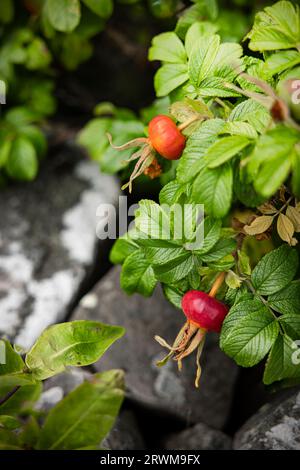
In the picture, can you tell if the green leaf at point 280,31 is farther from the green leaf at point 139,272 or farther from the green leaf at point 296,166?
the green leaf at point 139,272

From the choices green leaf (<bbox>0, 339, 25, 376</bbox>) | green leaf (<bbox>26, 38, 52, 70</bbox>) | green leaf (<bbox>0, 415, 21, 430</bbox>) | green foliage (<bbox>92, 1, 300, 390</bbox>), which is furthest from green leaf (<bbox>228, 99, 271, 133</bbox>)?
green leaf (<bbox>26, 38, 52, 70</bbox>)

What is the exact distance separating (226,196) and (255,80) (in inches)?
7.3

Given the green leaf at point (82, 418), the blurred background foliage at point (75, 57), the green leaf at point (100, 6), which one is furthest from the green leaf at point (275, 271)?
the green leaf at point (100, 6)

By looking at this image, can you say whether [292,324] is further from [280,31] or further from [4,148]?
[4,148]

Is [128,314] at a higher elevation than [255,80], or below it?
below

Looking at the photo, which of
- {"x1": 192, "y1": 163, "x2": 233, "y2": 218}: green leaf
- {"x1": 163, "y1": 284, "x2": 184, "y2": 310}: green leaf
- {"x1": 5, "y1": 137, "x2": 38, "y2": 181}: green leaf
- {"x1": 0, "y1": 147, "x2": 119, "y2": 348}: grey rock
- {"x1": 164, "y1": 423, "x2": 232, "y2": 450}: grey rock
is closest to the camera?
{"x1": 192, "y1": 163, "x2": 233, "y2": 218}: green leaf

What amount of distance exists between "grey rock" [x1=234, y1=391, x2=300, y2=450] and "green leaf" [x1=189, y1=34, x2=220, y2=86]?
28.6 inches

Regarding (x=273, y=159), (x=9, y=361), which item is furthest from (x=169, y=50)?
(x=9, y=361)

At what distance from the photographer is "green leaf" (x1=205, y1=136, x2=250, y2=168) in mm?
800

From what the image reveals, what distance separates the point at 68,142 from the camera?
2025 mm

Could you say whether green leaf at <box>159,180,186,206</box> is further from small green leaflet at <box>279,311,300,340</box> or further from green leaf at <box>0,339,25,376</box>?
green leaf at <box>0,339,25,376</box>

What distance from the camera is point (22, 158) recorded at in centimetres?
168
